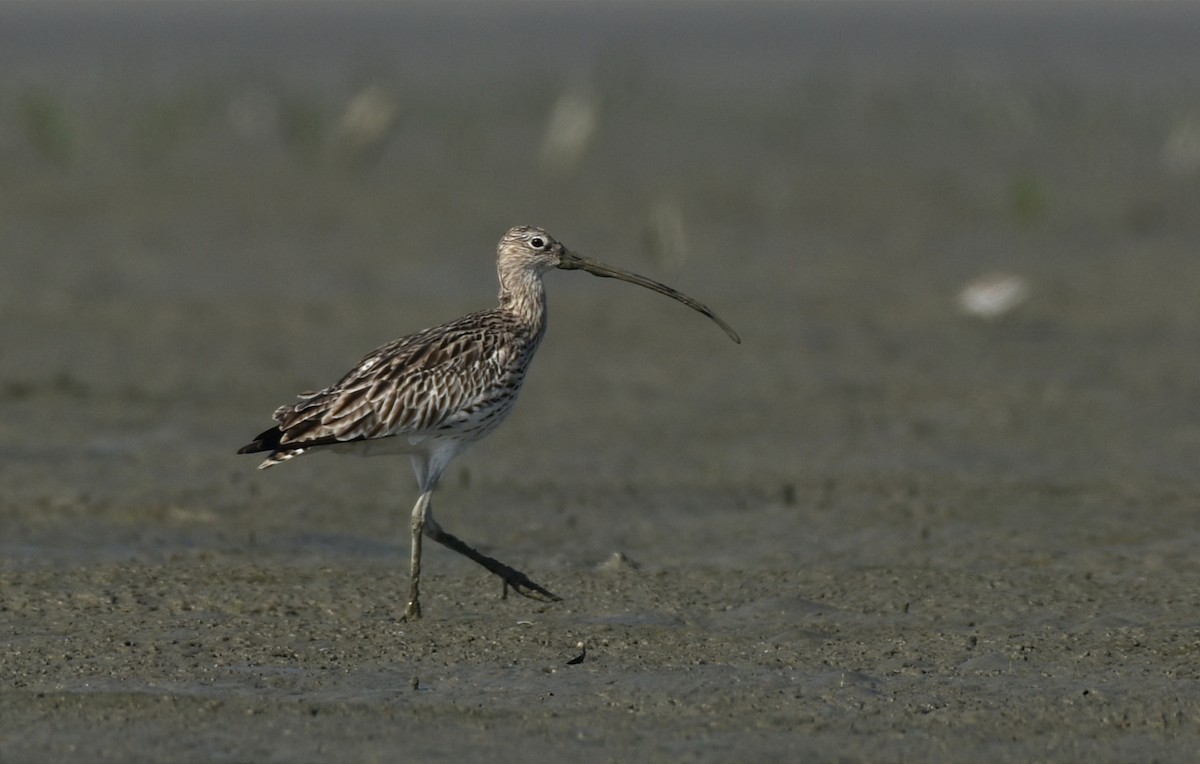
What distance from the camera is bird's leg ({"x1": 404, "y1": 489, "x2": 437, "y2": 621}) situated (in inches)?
303

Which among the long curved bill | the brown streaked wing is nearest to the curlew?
the brown streaked wing

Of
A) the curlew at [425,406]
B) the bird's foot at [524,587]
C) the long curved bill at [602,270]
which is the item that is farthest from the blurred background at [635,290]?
the curlew at [425,406]

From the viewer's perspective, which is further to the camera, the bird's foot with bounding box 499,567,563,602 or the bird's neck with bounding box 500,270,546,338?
the bird's neck with bounding box 500,270,546,338

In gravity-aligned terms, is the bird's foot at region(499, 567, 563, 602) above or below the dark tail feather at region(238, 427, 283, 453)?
below

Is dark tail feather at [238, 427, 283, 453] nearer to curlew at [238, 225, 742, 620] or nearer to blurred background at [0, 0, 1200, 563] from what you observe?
curlew at [238, 225, 742, 620]

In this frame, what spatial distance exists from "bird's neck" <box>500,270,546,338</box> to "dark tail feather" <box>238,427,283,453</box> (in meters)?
1.13

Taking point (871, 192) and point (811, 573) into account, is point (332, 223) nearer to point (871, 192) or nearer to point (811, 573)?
point (871, 192)

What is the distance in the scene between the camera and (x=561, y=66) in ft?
133

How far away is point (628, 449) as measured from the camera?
1098 centimetres

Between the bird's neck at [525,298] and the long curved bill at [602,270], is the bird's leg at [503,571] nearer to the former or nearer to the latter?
the bird's neck at [525,298]

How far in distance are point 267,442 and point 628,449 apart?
11.9 feet

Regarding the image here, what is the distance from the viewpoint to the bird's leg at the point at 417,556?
7.70 m

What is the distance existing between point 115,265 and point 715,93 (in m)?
17.1

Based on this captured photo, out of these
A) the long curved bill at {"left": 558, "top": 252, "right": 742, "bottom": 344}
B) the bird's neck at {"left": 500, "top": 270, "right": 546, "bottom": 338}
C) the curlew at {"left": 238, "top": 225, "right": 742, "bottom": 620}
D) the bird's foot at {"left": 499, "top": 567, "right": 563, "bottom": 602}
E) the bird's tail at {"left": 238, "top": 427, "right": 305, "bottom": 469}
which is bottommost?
the bird's foot at {"left": 499, "top": 567, "right": 563, "bottom": 602}
